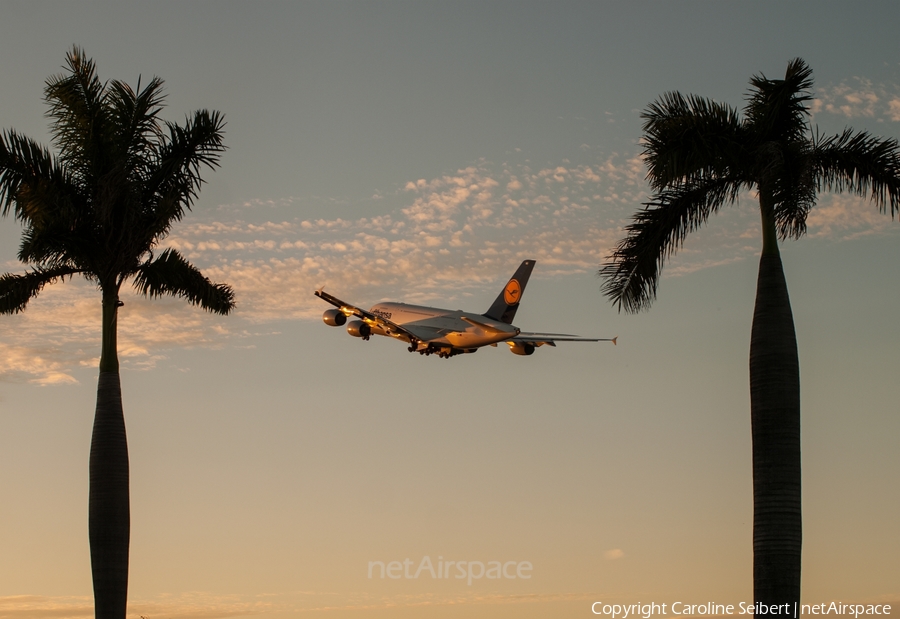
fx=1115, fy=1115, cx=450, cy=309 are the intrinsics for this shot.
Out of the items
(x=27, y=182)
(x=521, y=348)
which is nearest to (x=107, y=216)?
(x=27, y=182)

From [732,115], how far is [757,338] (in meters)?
5.93

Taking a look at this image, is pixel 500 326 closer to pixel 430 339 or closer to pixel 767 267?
pixel 430 339

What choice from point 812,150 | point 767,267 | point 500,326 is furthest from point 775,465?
point 500,326

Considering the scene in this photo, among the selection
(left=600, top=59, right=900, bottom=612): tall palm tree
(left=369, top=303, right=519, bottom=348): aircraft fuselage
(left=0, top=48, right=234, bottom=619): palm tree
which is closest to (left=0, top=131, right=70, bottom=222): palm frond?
(left=0, top=48, right=234, bottom=619): palm tree

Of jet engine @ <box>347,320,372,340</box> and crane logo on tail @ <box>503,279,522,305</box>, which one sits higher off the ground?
crane logo on tail @ <box>503,279,522,305</box>

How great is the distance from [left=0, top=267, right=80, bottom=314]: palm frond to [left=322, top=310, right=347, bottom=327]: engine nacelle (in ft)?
93.6

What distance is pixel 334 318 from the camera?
200 feet

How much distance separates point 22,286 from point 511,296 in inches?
1386

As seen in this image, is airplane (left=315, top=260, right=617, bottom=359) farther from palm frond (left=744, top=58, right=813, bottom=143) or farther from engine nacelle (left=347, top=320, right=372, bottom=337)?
palm frond (left=744, top=58, right=813, bottom=143)

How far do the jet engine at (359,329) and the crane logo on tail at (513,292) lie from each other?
835 cm

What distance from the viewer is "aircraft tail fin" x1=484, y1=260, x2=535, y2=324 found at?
64.0 metres

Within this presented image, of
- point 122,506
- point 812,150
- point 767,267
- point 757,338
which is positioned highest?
point 812,150

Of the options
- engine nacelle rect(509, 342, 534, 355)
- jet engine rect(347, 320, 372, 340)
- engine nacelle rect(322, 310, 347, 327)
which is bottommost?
engine nacelle rect(509, 342, 534, 355)

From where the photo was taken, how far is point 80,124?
3269 centimetres
